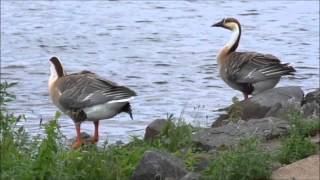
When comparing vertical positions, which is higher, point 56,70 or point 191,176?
point 191,176

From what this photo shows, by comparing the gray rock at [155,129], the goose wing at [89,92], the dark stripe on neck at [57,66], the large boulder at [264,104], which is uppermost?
the dark stripe on neck at [57,66]

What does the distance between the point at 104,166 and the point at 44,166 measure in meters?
0.66

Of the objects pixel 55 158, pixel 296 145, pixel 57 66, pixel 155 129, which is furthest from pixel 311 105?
pixel 55 158

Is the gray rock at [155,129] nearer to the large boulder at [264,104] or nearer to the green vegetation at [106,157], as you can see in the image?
the large boulder at [264,104]

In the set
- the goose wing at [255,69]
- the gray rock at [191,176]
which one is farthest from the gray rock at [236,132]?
the goose wing at [255,69]

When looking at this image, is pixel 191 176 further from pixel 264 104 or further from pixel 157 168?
pixel 264 104

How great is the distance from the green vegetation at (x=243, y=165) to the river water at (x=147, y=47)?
531 centimetres

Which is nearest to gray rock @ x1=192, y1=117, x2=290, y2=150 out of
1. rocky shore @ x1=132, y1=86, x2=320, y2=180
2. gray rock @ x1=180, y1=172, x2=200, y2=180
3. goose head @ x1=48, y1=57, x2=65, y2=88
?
rocky shore @ x1=132, y1=86, x2=320, y2=180

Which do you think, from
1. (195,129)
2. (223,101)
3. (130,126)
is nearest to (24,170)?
(195,129)

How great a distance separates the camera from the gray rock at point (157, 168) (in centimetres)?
866

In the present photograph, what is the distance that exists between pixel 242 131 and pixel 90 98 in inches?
97.2

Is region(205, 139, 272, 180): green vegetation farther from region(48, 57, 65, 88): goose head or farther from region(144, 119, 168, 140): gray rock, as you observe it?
region(48, 57, 65, 88): goose head

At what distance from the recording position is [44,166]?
8383mm

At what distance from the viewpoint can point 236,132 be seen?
35.2 ft
